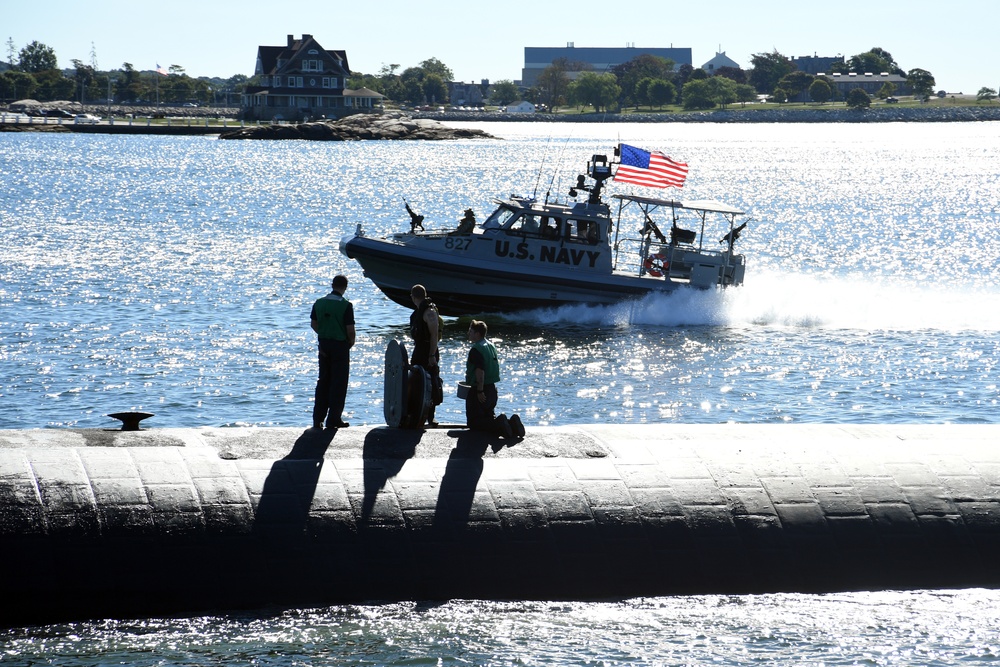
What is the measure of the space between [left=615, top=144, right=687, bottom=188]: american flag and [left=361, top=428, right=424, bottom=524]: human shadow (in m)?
Answer: 18.9

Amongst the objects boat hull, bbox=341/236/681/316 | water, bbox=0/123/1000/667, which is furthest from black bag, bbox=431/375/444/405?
boat hull, bbox=341/236/681/316

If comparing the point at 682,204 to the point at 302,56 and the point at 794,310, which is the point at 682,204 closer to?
the point at 794,310

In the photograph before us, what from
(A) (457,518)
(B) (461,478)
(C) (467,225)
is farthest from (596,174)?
(A) (457,518)

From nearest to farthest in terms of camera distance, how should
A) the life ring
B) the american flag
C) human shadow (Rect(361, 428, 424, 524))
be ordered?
human shadow (Rect(361, 428, 424, 524)), the american flag, the life ring

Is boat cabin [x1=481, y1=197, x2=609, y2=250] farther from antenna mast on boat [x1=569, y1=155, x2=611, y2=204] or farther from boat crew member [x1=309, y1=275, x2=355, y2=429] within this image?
boat crew member [x1=309, y1=275, x2=355, y2=429]

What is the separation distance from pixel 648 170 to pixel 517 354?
5.87 m

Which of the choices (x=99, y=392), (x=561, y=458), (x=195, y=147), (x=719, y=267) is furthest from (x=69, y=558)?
(x=195, y=147)

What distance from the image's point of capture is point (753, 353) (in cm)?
3294

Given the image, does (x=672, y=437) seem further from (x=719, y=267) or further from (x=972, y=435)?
(x=719, y=267)

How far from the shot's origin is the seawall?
12125 mm

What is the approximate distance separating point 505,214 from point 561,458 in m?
21.2

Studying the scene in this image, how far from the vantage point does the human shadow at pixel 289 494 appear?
1250cm

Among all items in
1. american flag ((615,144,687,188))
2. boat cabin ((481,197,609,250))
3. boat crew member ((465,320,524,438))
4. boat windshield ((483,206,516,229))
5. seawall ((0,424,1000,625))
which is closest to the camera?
seawall ((0,424,1000,625))

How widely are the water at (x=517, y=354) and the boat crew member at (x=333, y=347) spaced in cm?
364
